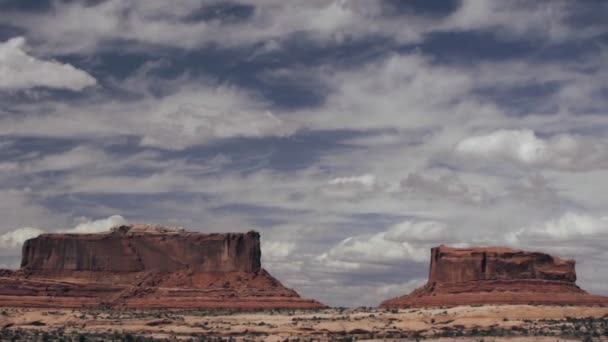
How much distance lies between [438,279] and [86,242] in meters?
51.7

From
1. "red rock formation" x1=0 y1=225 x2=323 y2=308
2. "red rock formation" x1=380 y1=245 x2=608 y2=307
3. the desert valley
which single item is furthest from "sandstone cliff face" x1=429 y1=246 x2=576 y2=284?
"red rock formation" x1=0 y1=225 x2=323 y2=308

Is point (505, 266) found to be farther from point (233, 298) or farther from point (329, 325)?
point (233, 298)

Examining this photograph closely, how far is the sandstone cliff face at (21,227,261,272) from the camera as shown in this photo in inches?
5438

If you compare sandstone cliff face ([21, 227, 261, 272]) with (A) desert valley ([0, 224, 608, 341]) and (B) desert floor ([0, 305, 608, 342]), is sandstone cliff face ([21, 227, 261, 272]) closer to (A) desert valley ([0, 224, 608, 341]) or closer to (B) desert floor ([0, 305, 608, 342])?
(A) desert valley ([0, 224, 608, 341])

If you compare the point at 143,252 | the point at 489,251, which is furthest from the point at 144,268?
the point at 489,251

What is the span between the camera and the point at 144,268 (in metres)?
138

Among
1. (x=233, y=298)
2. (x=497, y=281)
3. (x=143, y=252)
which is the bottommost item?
(x=233, y=298)

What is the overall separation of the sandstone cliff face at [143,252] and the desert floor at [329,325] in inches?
1034

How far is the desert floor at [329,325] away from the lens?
86.2m

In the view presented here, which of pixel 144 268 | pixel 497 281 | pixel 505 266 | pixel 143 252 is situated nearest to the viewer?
pixel 497 281

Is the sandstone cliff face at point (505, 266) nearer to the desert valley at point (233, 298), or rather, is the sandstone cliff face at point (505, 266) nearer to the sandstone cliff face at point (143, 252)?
the desert valley at point (233, 298)

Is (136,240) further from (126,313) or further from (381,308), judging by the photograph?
(381,308)

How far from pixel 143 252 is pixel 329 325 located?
2008 inches

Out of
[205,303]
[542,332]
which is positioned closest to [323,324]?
[542,332]
